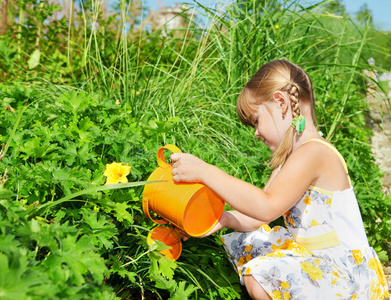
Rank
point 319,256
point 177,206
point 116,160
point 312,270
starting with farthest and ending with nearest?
point 116,160, point 319,256, point 312,270, point 177,206

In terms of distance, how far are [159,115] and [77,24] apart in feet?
9.18

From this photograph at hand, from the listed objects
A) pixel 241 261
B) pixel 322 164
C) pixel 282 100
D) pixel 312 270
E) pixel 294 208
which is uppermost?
pixel 282 100

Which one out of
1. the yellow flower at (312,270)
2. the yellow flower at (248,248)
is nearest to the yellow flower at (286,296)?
the yellow flower at (312,270)

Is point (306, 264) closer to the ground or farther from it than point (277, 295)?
farther from it

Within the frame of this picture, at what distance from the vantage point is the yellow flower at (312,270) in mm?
1705

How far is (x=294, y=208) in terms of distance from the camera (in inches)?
77.0

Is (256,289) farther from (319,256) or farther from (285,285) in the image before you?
(319,256)

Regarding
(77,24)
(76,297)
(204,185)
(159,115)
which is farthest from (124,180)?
(77,24)

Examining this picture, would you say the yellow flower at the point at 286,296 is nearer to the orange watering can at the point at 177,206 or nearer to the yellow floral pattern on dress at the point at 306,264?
the yellow floral pattern on dress at the point at 306,264

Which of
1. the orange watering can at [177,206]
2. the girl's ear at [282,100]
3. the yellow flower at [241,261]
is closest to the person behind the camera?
the orange watering can at [177,206]

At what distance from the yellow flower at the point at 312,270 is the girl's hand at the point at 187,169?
→ 21.2 inches

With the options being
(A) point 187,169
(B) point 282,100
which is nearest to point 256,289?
(A) point 187,169

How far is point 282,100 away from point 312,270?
0.70 metres

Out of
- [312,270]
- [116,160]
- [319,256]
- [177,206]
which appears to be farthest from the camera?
[116,160]
